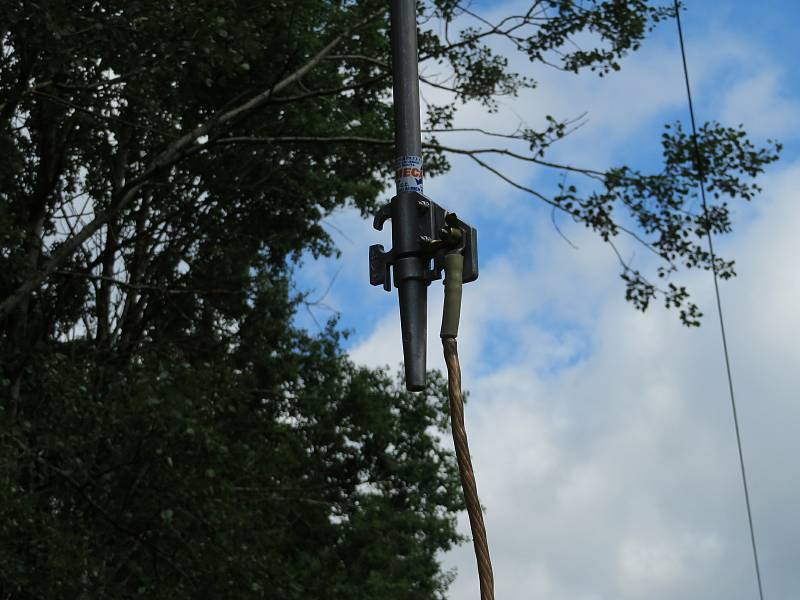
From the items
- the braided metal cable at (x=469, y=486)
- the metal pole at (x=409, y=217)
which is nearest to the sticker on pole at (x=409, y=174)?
the metal pole at (x=409, y=217)

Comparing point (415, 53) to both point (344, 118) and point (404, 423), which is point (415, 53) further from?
point (404, 423)

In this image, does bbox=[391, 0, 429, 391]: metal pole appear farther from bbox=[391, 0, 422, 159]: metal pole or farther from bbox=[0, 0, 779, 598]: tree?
bbox=[0, 0, 779, 598]: tree

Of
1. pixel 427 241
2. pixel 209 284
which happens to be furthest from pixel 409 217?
pixel 209 284

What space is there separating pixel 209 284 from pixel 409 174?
1413 cm

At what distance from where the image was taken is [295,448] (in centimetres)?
2103

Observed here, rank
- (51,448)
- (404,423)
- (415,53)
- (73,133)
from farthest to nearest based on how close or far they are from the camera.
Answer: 1. (404,423)
2. (73,133)
3. (51,448)
4. (415,53)

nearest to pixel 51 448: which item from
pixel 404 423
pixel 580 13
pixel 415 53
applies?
pixel 580 13

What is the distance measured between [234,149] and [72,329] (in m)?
3.53

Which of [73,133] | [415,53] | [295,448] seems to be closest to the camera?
[415,53]

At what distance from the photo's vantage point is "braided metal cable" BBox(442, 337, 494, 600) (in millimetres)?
4066

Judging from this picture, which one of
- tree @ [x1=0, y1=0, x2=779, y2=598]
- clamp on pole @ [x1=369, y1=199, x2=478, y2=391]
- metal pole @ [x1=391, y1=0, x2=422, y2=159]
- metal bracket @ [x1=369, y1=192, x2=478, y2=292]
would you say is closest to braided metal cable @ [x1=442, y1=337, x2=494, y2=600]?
clamp on pole @ [x1=369, y1=199, x2=478, y2=391]

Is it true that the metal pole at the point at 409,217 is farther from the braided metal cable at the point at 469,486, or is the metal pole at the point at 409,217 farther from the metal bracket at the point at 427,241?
the braided metal cable at the point at 469,486

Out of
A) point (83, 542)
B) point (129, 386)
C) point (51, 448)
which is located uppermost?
point (129, 386)

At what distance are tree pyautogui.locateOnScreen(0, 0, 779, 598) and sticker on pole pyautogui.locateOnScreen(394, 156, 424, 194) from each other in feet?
21.7
